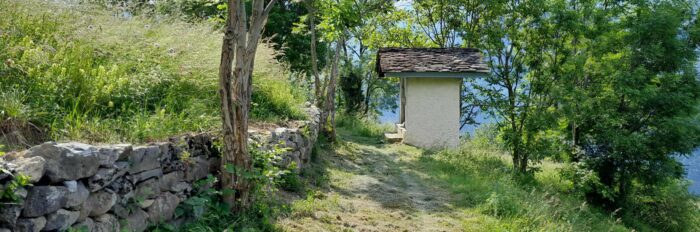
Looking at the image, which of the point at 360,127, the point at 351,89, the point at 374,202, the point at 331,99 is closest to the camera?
the point at 374,202

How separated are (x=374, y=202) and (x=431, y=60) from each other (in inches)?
332

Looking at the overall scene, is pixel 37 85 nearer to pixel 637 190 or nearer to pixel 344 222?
pixel 344 222

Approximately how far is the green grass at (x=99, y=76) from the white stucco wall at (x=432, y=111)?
756 cm

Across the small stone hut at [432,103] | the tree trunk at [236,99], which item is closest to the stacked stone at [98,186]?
the tree trunk at [236,99]

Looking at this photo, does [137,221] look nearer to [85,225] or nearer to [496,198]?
[85,225]

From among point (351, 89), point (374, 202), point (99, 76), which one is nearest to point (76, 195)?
point (99, 76)

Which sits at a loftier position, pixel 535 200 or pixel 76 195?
pixel 76 195

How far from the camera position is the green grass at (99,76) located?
3.93m

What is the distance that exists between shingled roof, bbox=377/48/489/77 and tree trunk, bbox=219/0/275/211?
31.9 feet

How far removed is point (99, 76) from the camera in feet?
15.3

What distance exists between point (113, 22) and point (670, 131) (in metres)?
12.8

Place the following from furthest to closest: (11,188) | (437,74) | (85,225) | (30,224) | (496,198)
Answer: (437,74)
(496,198)
(85,225)
(30,224)
(11,188)

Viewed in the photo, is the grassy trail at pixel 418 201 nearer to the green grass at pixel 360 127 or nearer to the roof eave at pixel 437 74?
the roof eave at pixel 437 74

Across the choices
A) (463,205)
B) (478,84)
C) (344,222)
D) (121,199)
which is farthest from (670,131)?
(121,199)
